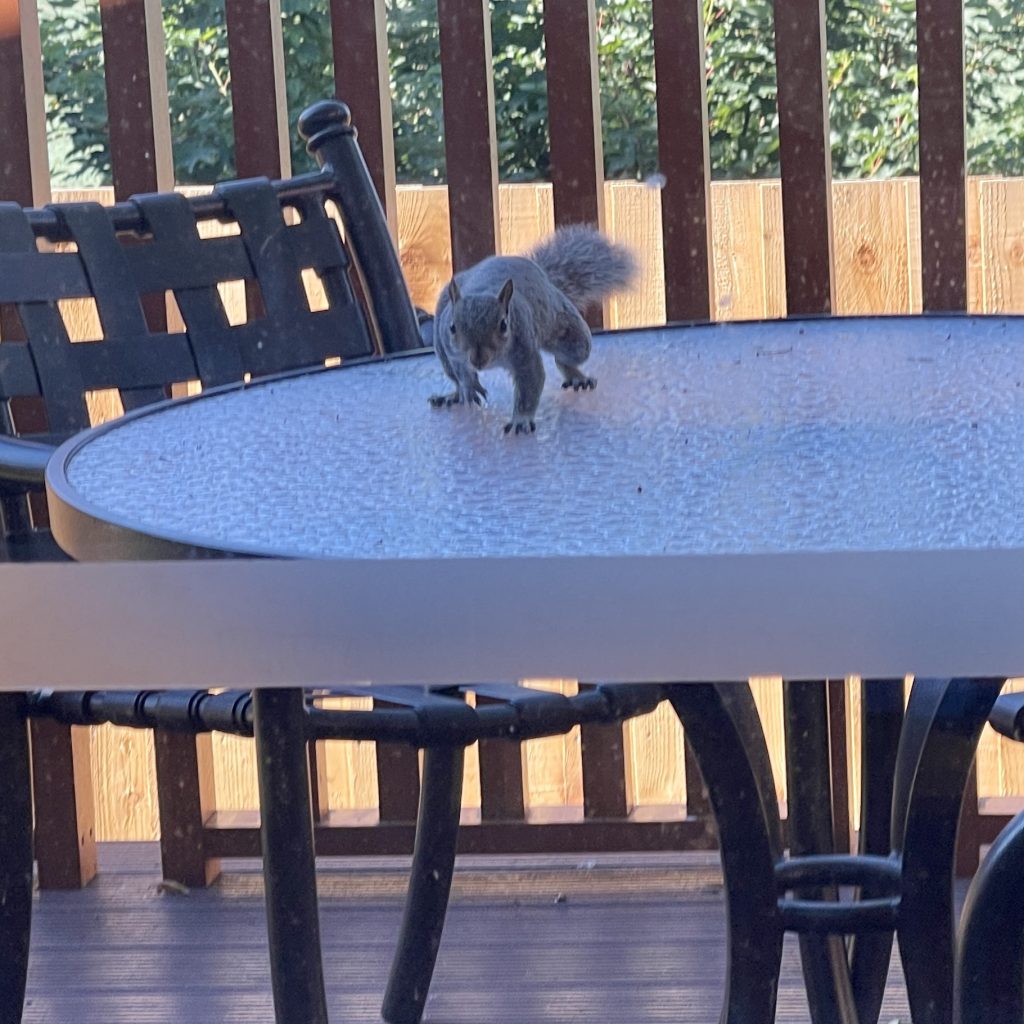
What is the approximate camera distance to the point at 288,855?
939 mm

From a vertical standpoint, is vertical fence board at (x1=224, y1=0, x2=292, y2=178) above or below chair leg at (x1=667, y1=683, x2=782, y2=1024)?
above

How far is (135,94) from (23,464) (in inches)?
34.4

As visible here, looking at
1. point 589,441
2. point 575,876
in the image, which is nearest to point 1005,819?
point 575,876

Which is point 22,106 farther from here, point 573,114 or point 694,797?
point 694,797

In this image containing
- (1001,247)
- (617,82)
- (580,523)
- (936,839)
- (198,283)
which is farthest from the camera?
(617,82)

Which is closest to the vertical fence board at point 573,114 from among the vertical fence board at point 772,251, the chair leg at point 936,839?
the vertical fence board at point 772,251

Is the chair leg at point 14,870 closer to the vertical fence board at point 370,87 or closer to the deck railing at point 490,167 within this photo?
the deck railing at point 490,167

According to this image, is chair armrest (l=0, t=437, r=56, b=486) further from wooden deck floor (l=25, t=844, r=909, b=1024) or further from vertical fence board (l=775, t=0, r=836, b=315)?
vertical fence board (l=775, t=0, r=836, b=315)

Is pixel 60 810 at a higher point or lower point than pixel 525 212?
lower

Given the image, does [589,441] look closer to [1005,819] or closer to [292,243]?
[292,243]

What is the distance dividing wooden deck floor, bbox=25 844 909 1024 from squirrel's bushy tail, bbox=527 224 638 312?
0.67 m

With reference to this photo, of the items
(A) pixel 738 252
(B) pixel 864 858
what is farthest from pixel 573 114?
(B) pixel 864 858

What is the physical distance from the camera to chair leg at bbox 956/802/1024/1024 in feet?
2.45

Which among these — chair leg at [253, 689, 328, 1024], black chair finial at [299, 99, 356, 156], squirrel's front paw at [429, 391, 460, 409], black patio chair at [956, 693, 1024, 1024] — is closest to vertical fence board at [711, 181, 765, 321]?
black chair finial at [299, 99, 356, 156]
